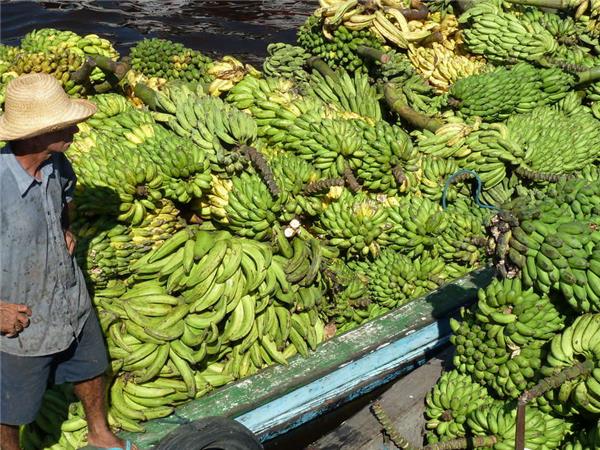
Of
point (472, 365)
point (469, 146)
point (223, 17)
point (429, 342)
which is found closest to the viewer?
point (472, 365)

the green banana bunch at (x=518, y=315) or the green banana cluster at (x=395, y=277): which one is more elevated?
the green banana bunch at (x=518, y=315)

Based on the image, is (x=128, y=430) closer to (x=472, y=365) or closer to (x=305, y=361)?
(x=305, y=361)

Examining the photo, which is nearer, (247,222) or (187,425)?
(187,425)

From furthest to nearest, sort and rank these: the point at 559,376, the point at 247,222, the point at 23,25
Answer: the point at 23,25
the point at 247,222
the point at 559,376

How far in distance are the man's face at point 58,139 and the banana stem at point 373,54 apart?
320 cm

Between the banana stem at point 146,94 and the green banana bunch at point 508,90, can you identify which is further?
the green banana bunch at point 508,90

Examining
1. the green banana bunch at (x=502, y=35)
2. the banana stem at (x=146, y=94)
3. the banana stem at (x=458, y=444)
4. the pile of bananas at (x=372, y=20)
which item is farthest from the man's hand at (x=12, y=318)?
the green banana bunch at (x=502, y=35)

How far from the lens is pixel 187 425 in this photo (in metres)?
3.58

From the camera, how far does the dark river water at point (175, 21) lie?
39.9ft

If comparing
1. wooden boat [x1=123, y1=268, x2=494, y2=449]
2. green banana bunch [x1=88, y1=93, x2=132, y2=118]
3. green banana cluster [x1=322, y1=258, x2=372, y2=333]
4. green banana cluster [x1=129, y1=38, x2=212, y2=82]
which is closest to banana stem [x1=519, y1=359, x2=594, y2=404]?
wooden boat [x1=123, y1=268, x2=494, y2=449]

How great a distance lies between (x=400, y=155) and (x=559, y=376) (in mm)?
2085

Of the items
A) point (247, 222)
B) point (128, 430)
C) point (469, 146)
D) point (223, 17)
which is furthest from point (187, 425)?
point (223, 17)

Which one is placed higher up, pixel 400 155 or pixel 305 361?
pixel 400 155

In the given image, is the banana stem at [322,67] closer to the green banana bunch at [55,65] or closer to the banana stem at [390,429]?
the green banana bunch at [55,65]
